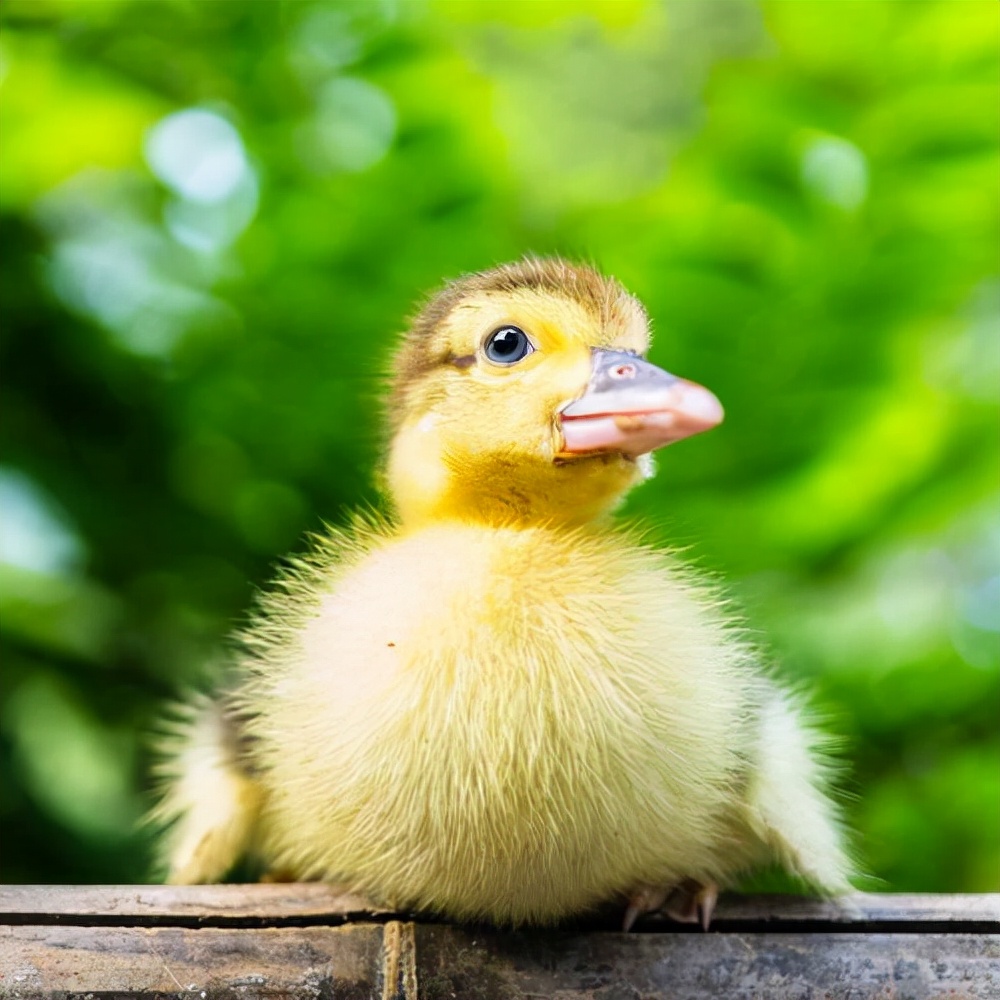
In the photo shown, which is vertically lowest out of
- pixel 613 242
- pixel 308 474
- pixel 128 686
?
pixel 128 686

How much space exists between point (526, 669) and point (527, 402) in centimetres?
18

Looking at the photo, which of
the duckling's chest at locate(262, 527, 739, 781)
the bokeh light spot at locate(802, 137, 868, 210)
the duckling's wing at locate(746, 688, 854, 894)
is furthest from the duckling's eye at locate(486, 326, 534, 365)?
the bokeh light spot at locate(802, 137, 868, 210)

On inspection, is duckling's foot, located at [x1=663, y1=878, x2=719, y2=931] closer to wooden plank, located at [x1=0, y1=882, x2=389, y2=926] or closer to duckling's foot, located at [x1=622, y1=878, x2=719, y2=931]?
duckling's foot, located at [x1=622, y1=878, x2=719, y2=931]

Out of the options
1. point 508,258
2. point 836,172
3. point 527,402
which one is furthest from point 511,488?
point 836,172

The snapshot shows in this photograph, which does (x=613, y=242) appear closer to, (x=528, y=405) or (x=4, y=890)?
(x=528, y=405)

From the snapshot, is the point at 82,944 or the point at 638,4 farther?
the point at 638,4

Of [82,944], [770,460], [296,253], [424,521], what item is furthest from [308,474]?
[82,944]

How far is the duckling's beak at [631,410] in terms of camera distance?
27.9 inches

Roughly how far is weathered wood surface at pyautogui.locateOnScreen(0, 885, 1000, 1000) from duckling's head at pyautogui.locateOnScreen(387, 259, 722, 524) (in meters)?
0.29

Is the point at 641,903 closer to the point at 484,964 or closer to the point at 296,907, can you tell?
the point at 484,964

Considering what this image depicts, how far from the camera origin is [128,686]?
1634 mm

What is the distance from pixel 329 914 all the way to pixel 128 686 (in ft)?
2.95

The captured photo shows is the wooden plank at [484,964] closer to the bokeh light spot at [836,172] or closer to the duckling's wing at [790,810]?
the duckling's wing at [790,810]

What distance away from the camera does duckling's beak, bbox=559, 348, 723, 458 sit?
2.32ft
